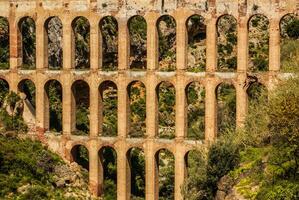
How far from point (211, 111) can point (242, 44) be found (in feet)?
15.5

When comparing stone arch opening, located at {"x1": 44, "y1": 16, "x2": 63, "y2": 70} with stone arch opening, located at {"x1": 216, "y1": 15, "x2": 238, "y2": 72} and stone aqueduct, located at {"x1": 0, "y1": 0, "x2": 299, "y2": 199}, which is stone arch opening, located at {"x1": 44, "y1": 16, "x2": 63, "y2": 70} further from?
stone arch opening, located at {"x1": 216, "y1": 15, "x2": 238, "y2": 72}

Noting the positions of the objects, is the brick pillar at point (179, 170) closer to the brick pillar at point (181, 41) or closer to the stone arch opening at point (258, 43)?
the brick pillar at point (181, 41)

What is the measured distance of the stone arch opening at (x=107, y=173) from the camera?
2138 inches

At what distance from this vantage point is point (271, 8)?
4934cm

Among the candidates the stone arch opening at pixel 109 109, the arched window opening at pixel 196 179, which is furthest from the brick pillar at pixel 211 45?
the stone arch opening at pixel 109 109

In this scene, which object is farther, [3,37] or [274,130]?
[3,37]

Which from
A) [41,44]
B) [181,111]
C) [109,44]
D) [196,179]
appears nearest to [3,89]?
[41,44]

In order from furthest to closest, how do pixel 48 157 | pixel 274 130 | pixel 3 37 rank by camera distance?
pixel 3 37 → pixel 48 157 → pixel 274 130

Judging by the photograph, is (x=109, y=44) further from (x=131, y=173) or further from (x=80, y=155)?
(x=131, y=173)

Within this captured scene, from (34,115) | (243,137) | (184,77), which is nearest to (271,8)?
(184,77)

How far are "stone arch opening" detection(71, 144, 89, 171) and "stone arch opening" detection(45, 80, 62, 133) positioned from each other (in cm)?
211

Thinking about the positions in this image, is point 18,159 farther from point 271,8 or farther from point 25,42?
point 271,8

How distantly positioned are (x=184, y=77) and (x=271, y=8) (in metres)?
7.10

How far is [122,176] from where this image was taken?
2101 inches
